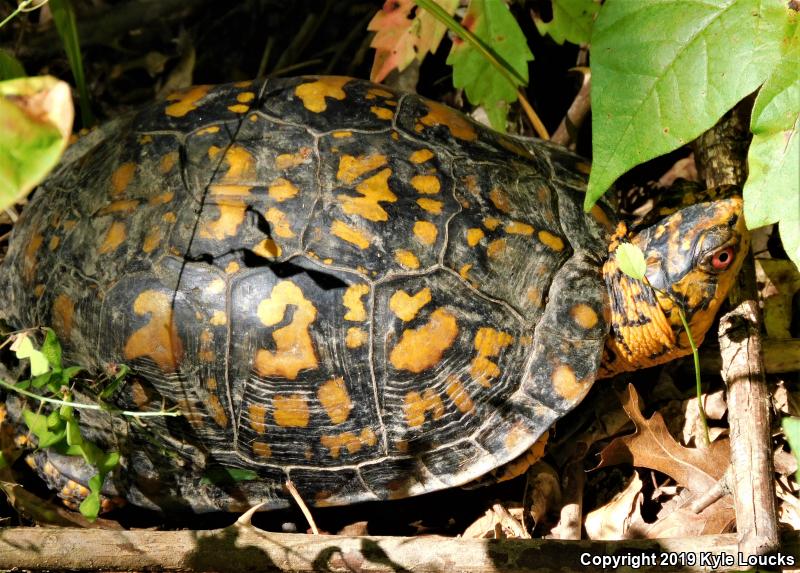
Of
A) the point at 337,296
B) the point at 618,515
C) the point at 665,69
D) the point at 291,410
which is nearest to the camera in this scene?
the point at 665,69

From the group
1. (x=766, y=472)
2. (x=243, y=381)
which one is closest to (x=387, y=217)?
(x=243, y=381)

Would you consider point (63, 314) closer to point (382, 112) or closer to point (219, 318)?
point (219, 318)

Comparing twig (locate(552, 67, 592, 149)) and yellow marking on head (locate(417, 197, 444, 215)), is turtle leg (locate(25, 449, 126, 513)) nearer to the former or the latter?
yellow marking on head (locate(417, 197, 444, 215))

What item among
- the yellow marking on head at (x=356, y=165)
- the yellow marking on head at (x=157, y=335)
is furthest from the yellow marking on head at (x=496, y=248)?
the yellow marking on head at (x=157, y=335)

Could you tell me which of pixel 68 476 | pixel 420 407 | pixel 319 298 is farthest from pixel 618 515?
pixel 68 476

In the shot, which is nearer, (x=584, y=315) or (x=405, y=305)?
(x=405, y=305)

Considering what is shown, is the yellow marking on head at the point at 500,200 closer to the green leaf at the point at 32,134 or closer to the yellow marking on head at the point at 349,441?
the yellow marking on head at the point at 349,441

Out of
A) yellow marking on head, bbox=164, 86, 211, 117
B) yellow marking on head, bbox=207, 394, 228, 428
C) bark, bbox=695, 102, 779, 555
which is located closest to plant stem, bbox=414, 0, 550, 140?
bark, bbox=695, 102, 779, 555
